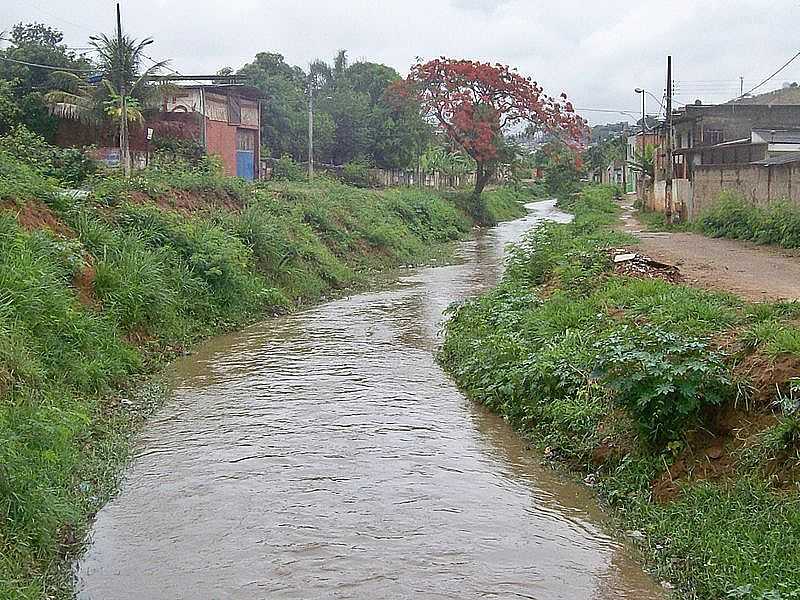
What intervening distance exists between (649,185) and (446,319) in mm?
29570

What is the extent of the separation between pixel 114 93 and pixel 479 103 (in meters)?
20.1

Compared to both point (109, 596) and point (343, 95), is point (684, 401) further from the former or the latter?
point (343, 95)

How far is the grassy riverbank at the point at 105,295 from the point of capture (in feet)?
24.1

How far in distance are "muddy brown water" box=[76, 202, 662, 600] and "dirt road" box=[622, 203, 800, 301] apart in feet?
15.9

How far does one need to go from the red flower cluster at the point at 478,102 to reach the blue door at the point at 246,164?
7.90 meters

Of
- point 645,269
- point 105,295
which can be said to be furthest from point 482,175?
point 105,295

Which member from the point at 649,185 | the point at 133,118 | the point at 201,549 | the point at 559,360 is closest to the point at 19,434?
the point at 201,549

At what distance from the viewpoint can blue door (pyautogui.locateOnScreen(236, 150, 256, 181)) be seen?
40.6 m

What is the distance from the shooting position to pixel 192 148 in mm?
33969

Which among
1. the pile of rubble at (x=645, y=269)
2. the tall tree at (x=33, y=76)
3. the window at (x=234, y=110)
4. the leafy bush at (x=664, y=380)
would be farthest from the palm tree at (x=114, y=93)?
the leafy bush at (x=664, y=380)

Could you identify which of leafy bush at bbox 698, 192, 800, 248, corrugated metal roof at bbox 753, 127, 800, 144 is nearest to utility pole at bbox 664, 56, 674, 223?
corrugated metal roof at bbox 753, 127, 800, 144

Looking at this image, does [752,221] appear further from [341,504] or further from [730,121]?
[341,504]

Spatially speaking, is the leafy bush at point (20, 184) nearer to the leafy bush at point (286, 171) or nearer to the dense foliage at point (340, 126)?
the leafy bush at point (286, 171)

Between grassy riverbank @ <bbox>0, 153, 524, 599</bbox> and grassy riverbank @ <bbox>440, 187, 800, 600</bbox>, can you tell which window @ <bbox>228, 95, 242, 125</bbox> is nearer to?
grassy riverbank @ <bbox>0, 153, 524, 599</bbox>
